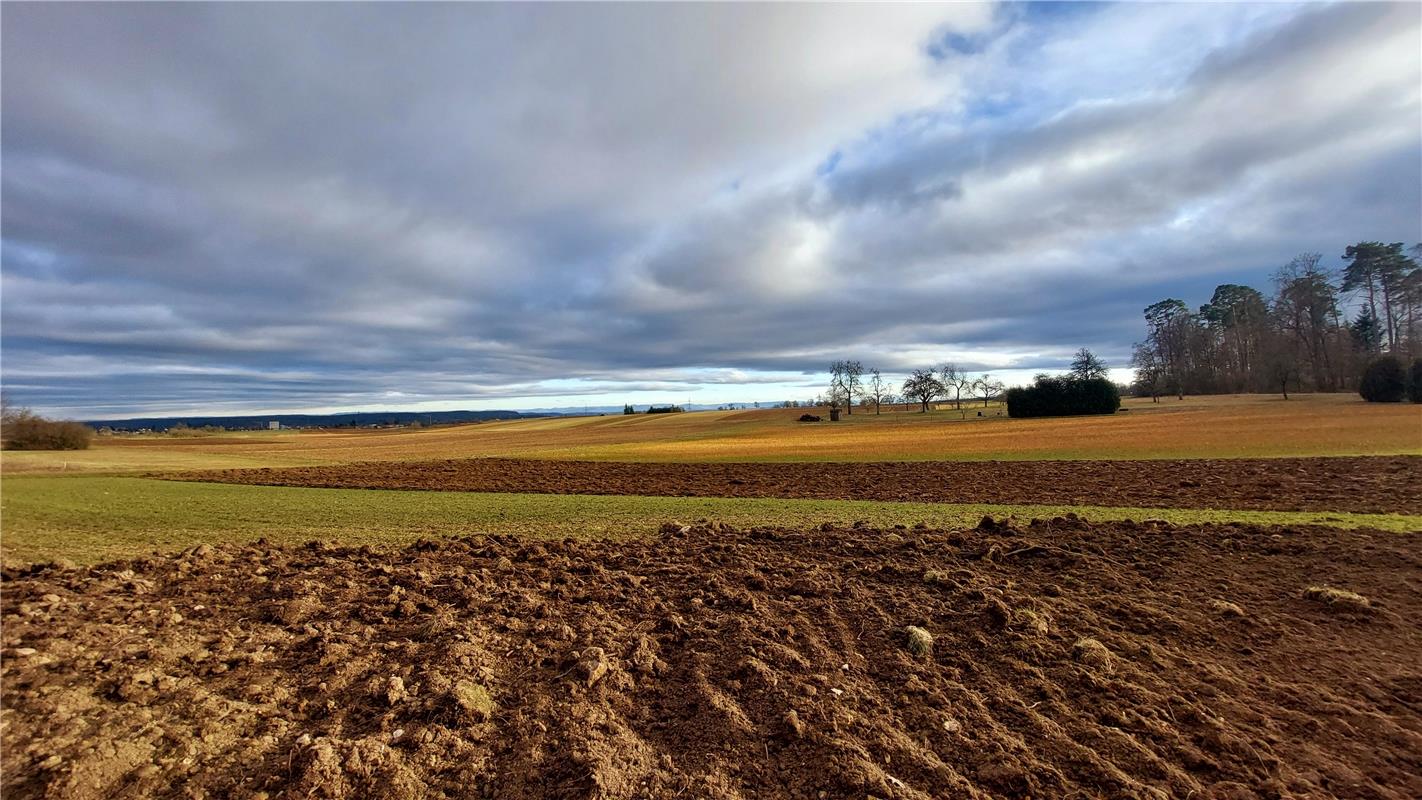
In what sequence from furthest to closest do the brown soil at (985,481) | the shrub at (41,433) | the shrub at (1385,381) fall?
1. the shrub at (1385,381)
2. the shrub at (41,433)
3. the brown soil at (985,481)

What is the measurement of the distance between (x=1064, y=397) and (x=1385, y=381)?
28.8 metres

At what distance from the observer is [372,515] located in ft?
49.1

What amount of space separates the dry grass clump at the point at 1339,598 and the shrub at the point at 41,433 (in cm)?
3267

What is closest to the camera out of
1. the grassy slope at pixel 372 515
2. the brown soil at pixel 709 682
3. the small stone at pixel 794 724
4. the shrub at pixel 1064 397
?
the brown soil at pixel 709 682

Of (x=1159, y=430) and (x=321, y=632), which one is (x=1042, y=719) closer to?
(x=321, y=632)

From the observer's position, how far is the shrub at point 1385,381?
194ft

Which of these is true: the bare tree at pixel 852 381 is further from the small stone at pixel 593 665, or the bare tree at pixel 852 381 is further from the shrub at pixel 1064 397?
the small stone at pixel 593 665

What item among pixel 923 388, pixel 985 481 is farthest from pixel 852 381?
pixel 985 481

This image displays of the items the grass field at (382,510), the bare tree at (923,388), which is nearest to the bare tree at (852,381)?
the bare tree at (923,388)

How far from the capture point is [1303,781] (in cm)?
355

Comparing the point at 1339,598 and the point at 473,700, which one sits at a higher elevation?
the point at 473,700

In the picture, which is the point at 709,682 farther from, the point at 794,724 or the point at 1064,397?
the point at 1064,397

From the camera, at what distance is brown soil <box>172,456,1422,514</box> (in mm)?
15648

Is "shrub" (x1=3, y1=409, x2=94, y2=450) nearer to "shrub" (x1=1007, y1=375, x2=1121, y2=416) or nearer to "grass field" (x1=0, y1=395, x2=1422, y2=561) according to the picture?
"grass field" (x1=0, y1=395, x2=1422, y2=561)
